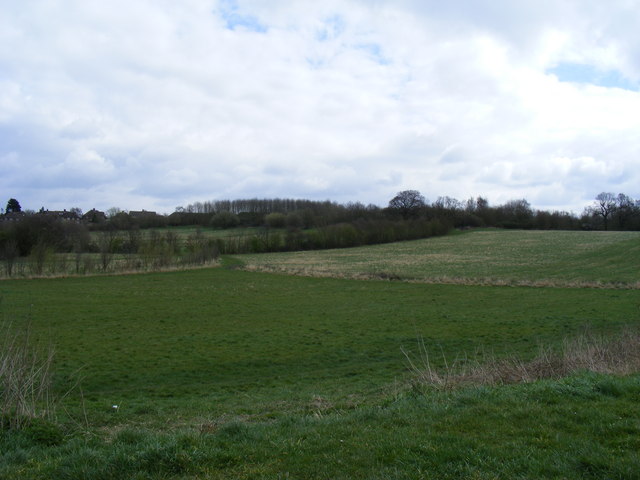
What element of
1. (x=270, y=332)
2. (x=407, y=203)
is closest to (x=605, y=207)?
(x=407, y=203)

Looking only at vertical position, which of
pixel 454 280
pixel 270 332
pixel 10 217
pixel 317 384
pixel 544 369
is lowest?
pixel 270 332

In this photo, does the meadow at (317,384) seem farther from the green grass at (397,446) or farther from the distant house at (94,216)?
the distant house at (94,216)

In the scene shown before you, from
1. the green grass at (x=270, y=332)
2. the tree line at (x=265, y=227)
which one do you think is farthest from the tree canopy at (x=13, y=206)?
the green grass at (x=270, y=332)

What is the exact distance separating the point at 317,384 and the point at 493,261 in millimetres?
53212

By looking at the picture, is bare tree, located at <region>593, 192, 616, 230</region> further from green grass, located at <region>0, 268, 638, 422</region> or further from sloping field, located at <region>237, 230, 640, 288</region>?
green grass, located at <region>0, 268, 638, 422</region>

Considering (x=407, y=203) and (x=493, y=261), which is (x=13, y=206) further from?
(x=493, y=261)

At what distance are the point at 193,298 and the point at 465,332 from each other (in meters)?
21.2

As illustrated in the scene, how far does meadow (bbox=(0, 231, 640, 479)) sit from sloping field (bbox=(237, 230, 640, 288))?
0.97m

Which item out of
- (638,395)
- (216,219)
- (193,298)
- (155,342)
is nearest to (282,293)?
(193,298)

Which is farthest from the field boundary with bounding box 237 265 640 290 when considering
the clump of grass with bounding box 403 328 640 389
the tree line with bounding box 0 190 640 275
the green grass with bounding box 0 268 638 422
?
the clump of grass with bounding box 403 328 640 389

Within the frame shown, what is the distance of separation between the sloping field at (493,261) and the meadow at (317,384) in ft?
3.19

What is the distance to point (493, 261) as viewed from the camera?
6184 centimetres

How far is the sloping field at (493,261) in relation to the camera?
44.3 m

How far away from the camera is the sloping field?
145 feet
